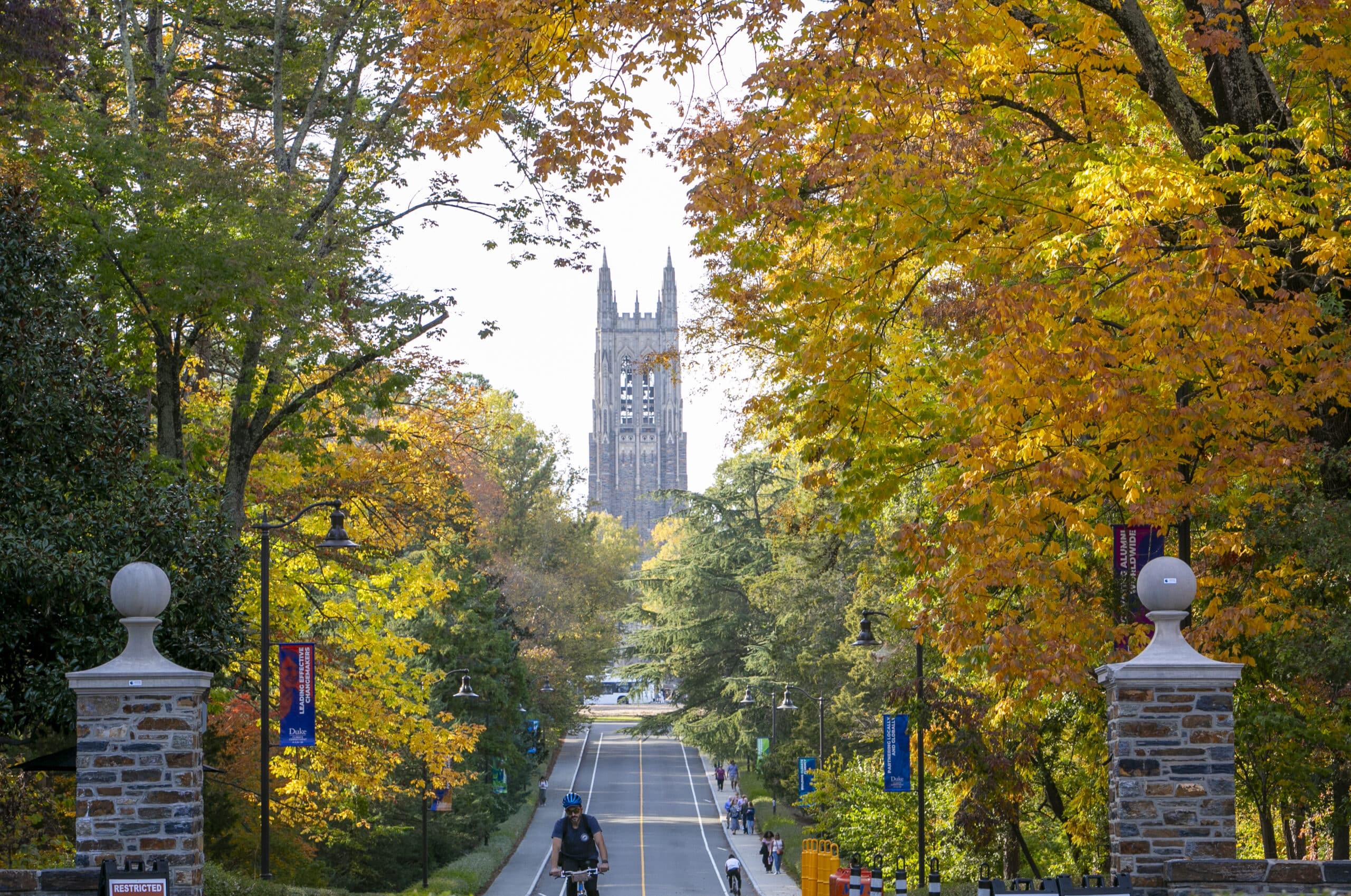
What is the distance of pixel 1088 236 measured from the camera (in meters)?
13.1

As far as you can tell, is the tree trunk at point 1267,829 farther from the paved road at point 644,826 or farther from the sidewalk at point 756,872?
the paved road at point 644,826

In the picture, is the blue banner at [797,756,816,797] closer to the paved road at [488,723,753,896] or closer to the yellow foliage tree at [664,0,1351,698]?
the paved road at [488,723,753,896]

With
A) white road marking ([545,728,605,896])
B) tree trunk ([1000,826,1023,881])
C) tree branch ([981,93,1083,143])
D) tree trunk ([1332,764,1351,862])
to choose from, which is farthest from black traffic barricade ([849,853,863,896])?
tree branch ([981,93,1083,143])

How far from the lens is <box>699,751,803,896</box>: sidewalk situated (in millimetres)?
36406

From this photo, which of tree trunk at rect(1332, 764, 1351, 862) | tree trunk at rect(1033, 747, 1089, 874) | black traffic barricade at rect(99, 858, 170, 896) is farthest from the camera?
tree trunk at rect(1033, 747, 1089, 874)

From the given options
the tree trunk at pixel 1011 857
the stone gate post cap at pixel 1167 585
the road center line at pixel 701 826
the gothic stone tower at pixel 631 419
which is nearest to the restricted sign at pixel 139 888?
the stone gate post cap at pixel 1167 585

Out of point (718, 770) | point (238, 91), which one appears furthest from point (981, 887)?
point (718, 770)

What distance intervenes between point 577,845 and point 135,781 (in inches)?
172

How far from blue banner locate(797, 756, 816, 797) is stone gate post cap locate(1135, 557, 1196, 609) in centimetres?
2938

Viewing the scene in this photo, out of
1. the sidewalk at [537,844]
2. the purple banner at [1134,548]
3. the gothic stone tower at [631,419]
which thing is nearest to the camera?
the purple banner at [1134,548]

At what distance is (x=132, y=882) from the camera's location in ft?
29.2

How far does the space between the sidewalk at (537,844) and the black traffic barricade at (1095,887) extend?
49.9ft

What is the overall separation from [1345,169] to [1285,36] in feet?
4.34

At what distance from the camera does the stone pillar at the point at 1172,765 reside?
896cm
